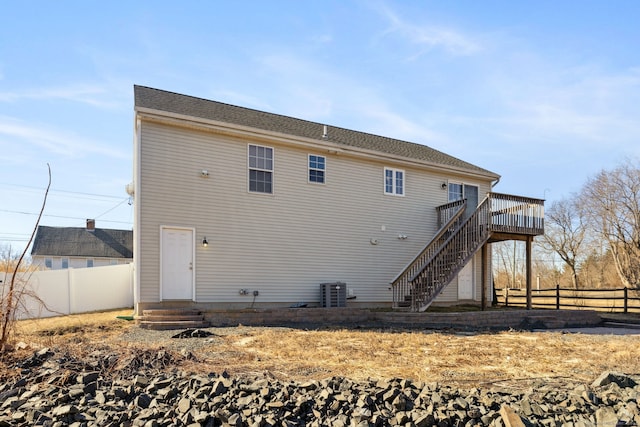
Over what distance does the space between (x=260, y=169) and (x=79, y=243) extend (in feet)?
90.2

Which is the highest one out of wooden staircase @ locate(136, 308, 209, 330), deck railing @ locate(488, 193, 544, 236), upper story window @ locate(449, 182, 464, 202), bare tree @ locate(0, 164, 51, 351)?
upper story window @ locate(449, 182, 464, 202)

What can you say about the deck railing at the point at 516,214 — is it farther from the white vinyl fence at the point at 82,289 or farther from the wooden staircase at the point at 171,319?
the white vinyl fence at the point at 82,289

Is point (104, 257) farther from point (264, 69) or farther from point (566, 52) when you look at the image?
point (566, 52)

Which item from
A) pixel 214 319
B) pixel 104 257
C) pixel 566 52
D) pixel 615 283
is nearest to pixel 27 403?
pixel 214 319

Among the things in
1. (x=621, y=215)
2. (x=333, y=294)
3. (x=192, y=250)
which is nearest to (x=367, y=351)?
(x=333, y=294)

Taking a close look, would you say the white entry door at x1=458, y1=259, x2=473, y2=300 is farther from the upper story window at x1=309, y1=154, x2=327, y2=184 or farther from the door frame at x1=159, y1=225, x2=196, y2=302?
the door frame at x1=159, y1=225, x2=196, y2=302

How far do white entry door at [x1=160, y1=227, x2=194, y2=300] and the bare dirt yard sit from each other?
1.39 meters

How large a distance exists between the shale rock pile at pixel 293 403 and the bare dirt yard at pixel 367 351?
67 cm

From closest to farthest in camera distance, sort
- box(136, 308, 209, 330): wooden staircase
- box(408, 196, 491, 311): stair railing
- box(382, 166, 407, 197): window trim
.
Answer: box(136, 308, 209, 330): wooden staircase → box(408, 196, 491, 311): stair railing → box(382, 166, 407, 197): window trim

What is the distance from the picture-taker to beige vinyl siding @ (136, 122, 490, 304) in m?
11.3

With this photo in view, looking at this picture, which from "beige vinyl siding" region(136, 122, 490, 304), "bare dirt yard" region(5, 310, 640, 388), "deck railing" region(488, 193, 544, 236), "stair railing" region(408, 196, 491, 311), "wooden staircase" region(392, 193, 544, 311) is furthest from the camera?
"deck railing" region(488, 193, 544, 236)

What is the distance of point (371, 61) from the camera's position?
36.8 ft

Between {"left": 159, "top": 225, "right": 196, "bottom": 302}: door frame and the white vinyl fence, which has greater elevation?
{"left": 159, "top": 225, "right": 196, "bottom": 302}: door frame

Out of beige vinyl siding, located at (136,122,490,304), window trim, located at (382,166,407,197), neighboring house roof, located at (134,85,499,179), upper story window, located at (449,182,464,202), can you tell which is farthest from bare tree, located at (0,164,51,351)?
upper story window, located at (449,182,464,202)
